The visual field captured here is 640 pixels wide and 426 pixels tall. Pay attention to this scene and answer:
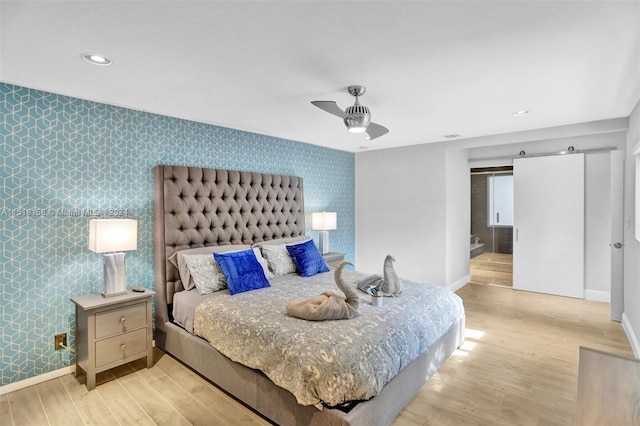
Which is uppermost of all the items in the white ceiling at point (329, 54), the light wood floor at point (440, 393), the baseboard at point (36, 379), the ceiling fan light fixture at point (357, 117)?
the white ceiling at point (329, 54)

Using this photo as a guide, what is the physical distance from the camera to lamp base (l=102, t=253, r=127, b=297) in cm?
269

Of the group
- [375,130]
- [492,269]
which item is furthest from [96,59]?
[492,269]

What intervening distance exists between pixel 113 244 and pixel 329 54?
87.0 inches

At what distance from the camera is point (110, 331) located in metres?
2.61

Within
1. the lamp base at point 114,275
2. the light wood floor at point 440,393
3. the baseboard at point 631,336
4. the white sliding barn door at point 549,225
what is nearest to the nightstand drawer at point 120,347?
the light wood floor at point 440,393

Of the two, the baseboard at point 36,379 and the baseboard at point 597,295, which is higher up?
the baseboard at point 597,295

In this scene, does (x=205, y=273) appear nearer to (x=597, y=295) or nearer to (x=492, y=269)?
(x=597, y=295)

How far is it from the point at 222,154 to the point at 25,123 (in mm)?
1746

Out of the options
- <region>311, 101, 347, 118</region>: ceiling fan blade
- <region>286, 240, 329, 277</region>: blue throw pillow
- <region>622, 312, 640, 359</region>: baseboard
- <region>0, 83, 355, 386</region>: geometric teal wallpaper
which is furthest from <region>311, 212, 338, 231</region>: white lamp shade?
<region>622, 312, 640, 359</region>: baseboard

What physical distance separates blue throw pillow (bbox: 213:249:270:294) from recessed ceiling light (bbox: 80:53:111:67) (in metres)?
1.76

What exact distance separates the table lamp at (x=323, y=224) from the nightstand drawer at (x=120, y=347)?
259cm

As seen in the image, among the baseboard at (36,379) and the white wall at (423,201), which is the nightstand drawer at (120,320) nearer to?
the baseboard at (36,379)

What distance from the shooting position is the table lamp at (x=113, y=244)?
257 cm

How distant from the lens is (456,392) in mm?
2469
